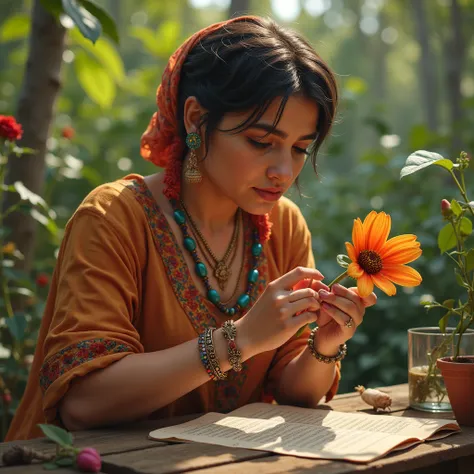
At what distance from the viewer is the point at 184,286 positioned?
216 cm

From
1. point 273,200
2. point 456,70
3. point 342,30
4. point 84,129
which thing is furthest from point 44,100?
point 342,30

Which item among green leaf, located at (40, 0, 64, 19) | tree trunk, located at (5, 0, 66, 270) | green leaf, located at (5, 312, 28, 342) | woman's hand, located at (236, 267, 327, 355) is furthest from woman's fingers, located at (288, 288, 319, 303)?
tree trunk, located at (5, 0, 66, 270)

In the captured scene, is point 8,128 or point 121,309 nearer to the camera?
point 121,309

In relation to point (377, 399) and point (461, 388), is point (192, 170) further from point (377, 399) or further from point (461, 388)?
point (461, 388)

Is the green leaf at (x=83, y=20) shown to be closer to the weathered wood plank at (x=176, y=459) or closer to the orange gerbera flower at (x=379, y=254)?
the orange gerbera flower at (x=379, y=254)

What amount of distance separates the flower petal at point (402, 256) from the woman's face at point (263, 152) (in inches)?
14.8

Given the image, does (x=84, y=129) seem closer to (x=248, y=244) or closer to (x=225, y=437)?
(x=248, y=244)

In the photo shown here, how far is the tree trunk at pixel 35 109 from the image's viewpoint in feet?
9.43

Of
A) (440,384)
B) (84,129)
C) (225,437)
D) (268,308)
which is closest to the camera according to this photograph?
(225,437)

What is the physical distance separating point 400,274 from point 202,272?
2.04 ft

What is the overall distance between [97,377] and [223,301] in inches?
20.2

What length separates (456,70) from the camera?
7.21 m

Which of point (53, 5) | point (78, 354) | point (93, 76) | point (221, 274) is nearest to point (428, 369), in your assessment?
point (221, 274)

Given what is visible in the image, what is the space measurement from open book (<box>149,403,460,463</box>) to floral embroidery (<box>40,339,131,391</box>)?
24 cm
